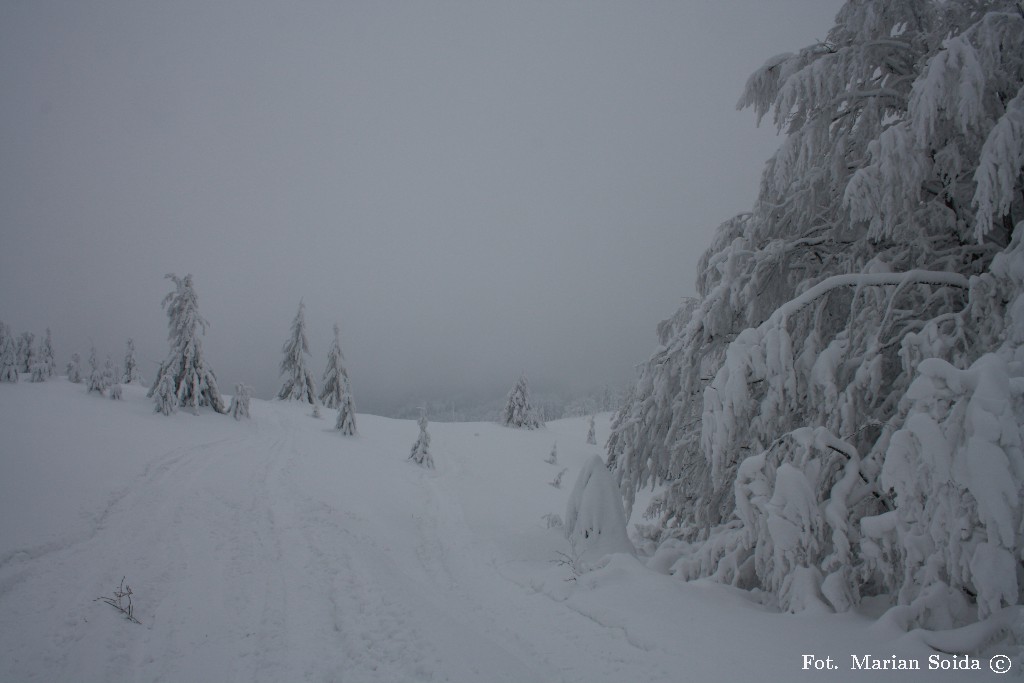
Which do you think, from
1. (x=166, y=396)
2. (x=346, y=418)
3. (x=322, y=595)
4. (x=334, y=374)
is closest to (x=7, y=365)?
(x=166, y=396)

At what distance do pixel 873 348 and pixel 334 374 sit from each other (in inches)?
1477

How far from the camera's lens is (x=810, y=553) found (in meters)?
4.68

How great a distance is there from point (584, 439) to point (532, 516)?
3384 centimetres

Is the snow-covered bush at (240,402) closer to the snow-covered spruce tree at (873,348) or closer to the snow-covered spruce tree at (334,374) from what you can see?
the snow-covered spruce tree at (334,374)

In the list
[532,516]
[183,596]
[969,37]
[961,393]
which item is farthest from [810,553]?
[532,516]

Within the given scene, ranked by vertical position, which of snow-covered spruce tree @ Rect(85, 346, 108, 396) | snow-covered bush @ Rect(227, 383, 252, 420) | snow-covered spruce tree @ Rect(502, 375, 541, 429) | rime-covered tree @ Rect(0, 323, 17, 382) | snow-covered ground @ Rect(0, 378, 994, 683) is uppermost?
rime-covered tree @ Rect(0, 323, 17, 382)

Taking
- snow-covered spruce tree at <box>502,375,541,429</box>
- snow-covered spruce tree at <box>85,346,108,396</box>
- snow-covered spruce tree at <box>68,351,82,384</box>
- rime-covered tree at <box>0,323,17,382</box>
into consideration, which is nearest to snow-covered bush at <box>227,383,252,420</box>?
snow-covered spruce tree at <box>85,346,108,396</box>

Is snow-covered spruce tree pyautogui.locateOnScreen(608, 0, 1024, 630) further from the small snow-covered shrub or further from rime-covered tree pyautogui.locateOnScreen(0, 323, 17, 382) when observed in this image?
rime-covered tree pyautogui.locateOnScreen(0, 323, 17, 382)

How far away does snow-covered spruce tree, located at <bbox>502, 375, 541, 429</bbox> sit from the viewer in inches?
1800

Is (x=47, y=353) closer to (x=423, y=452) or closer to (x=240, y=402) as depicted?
(x=240, y=402)

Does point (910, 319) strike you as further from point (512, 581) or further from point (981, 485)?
point (512, 581)

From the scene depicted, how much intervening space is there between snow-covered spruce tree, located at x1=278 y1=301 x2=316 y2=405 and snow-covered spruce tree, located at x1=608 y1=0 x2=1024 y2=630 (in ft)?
121

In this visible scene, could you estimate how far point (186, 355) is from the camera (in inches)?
933

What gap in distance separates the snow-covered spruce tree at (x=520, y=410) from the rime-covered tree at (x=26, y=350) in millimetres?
41270
